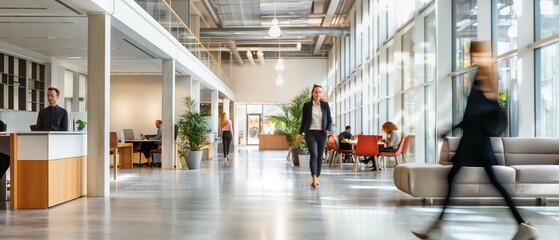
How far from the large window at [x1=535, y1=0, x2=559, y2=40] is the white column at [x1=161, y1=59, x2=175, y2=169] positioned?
27.0 feet

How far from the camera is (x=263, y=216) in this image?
16.1ft

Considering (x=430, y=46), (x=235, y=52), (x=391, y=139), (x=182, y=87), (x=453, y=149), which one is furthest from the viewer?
(x=235, y=52)

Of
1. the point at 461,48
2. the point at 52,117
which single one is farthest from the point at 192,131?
the point at 461,48

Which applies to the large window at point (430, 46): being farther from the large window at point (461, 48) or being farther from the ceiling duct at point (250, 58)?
the ceiling duct at point (250, 58)

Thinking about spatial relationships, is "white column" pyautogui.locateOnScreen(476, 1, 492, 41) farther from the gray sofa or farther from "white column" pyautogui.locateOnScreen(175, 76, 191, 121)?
"white column" pyautogui.locateOnScreen(175, 76, 191, 121)

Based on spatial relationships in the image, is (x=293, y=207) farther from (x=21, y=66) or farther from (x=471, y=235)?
(x=21, y=66)

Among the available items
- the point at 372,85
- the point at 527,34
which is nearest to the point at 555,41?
the point at 527,34

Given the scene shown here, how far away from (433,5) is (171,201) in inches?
270

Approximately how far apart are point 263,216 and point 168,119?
7.84 meters

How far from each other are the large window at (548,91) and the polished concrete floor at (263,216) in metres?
1.06

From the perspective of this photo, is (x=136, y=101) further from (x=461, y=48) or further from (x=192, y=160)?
(x=461, y=48)

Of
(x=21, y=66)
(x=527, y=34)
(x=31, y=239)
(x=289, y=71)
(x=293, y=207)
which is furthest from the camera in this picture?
(x=289, y=71)

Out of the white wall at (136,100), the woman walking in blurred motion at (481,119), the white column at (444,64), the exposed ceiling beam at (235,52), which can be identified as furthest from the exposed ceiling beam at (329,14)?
the woman walking in blurred motion at (481,119)

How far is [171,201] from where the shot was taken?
19.9ft
